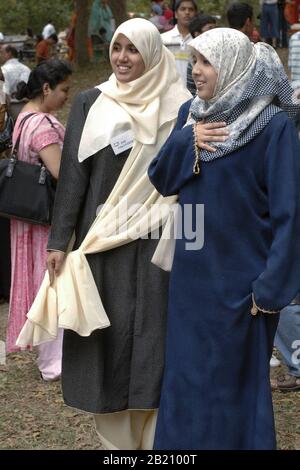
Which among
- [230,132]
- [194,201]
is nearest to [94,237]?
[194,201]

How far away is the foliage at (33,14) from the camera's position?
30.1 m

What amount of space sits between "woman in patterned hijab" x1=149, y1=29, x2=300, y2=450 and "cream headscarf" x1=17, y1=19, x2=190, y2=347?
301 mm

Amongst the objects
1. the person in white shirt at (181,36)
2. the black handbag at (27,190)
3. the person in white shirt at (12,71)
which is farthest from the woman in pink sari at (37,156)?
the person in white shirt at (12,71)

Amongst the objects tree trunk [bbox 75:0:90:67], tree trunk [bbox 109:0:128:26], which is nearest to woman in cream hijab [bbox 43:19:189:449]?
tree trunk [bbox 109:0:128:26]

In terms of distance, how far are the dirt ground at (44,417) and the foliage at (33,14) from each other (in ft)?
86.0

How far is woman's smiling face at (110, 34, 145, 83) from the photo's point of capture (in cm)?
348

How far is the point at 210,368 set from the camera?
3.07 meters

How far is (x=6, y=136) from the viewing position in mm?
5770

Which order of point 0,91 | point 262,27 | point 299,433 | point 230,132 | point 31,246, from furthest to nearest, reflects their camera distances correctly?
point 262,27
point 0,91
point 31,246
point 299,433
point 230,132

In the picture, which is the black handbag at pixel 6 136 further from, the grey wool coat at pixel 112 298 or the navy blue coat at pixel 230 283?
the navy blue coat at pixel 230 283

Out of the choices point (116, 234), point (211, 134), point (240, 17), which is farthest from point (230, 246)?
point (240, 17)

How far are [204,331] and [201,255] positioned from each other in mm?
257

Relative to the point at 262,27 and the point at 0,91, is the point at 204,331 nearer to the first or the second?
the point at 0,91

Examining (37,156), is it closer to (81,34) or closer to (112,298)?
(112,298)
